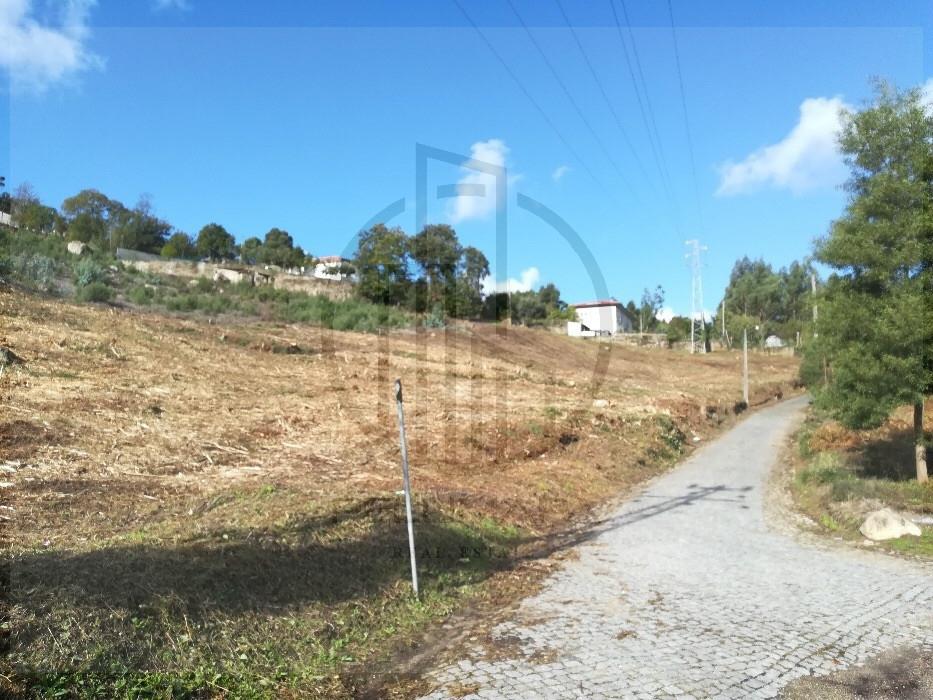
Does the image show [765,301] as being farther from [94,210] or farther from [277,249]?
[94,210]

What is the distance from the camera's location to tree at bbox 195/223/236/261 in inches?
2822

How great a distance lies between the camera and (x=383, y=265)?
50.3 meters

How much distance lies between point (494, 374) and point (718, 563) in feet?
58.5

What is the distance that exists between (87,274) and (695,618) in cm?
2478

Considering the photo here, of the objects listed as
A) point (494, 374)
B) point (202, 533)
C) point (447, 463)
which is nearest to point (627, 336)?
point (494, 374)

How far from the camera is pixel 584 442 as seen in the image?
16.5 metres

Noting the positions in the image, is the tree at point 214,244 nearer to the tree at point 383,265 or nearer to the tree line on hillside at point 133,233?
the tree line on hillside at point 133,233

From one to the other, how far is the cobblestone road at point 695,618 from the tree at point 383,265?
38974 millimetres

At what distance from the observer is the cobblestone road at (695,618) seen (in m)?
4.82

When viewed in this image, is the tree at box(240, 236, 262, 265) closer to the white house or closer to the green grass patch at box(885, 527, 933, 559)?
the white house

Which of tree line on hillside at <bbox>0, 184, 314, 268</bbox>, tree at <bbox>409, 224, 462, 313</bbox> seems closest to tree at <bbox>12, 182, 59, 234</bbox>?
tree line on hillside at <bbox>0, 184, 314, 268</bbox>

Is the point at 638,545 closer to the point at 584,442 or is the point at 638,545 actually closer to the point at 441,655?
the point at 441,655

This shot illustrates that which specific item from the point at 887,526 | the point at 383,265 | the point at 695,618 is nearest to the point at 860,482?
the point at 887,526

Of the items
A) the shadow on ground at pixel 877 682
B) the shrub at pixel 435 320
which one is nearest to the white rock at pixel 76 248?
the shrub at pixel 435 320
